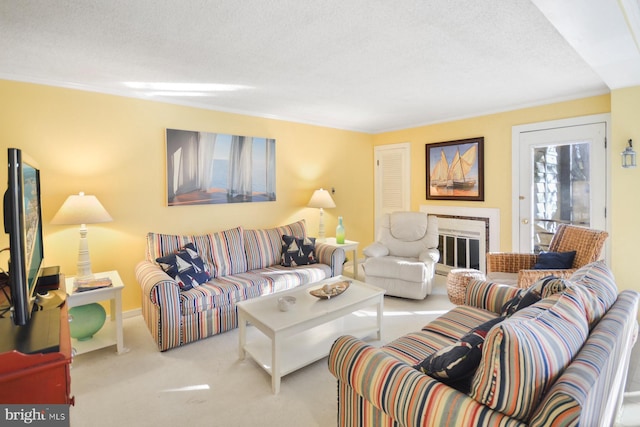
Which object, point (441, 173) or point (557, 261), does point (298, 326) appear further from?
point (441, 173)

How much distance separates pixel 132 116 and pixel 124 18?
1612 millimetres

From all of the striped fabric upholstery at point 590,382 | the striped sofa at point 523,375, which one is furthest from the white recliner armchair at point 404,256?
the striped fabric upholstery at point 590,382

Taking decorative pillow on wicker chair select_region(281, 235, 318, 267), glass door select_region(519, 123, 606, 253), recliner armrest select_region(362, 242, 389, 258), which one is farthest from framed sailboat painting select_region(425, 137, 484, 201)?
decorative pillow on wicker chair select_region(281, 235, 318, 267)

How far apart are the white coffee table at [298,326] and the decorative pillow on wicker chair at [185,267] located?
701 mm

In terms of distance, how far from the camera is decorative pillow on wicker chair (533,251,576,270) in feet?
9.32

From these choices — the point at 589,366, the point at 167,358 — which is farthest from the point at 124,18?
the point at 589,366

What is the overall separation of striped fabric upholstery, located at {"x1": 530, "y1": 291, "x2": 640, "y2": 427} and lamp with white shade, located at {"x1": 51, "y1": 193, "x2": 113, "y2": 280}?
3.11 m

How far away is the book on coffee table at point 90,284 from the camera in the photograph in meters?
2.54

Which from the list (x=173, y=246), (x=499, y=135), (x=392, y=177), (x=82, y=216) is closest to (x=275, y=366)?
(x=173, y=246)

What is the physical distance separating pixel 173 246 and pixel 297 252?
1305 millimetres

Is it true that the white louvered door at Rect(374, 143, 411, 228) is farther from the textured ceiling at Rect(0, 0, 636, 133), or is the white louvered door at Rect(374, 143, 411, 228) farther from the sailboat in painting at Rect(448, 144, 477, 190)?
the textured ceiling at Rect(0, 0, 636, 133)

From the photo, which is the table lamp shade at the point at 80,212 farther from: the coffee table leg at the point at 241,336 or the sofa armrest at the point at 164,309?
the coffee table leg at the point at 241,336

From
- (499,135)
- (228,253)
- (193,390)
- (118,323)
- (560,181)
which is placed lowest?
(193,390)

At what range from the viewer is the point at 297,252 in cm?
383
